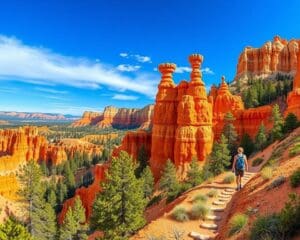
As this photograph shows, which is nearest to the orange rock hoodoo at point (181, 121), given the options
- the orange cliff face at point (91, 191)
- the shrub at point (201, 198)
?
the orange cliff face at point (91, 191)

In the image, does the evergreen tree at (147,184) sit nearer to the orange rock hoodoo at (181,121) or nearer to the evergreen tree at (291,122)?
the orange rock hoodoo at (181,121)

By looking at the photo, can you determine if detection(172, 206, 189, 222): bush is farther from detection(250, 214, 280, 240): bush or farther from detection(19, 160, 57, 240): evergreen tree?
detection(19, 160, 57, 240): evergreen tree

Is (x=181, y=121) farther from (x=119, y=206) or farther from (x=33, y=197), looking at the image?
(x=119, y=206)

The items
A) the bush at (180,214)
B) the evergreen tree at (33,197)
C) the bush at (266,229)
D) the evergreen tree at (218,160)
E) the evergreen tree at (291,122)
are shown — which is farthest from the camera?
the evergreen tree at (291,122)

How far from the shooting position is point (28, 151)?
324 feet

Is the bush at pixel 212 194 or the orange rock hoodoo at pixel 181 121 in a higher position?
the orange rock hoodoo at pixel 181 121

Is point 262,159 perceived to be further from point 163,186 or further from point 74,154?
point 74,154

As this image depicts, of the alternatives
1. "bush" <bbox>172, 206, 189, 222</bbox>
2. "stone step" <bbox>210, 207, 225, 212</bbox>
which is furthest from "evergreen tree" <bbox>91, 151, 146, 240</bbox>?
"stone step" <bbox>210, 207, 225, 212</bbox>

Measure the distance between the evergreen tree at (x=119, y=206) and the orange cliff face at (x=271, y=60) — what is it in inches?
3570

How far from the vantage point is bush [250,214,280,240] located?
24.1ft

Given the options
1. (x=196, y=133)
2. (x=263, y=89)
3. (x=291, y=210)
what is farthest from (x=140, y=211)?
(x=263, y=89)

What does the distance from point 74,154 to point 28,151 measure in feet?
51.0

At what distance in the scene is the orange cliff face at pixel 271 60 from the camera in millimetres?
98750

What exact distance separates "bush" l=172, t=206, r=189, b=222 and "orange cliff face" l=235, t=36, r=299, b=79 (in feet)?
306
